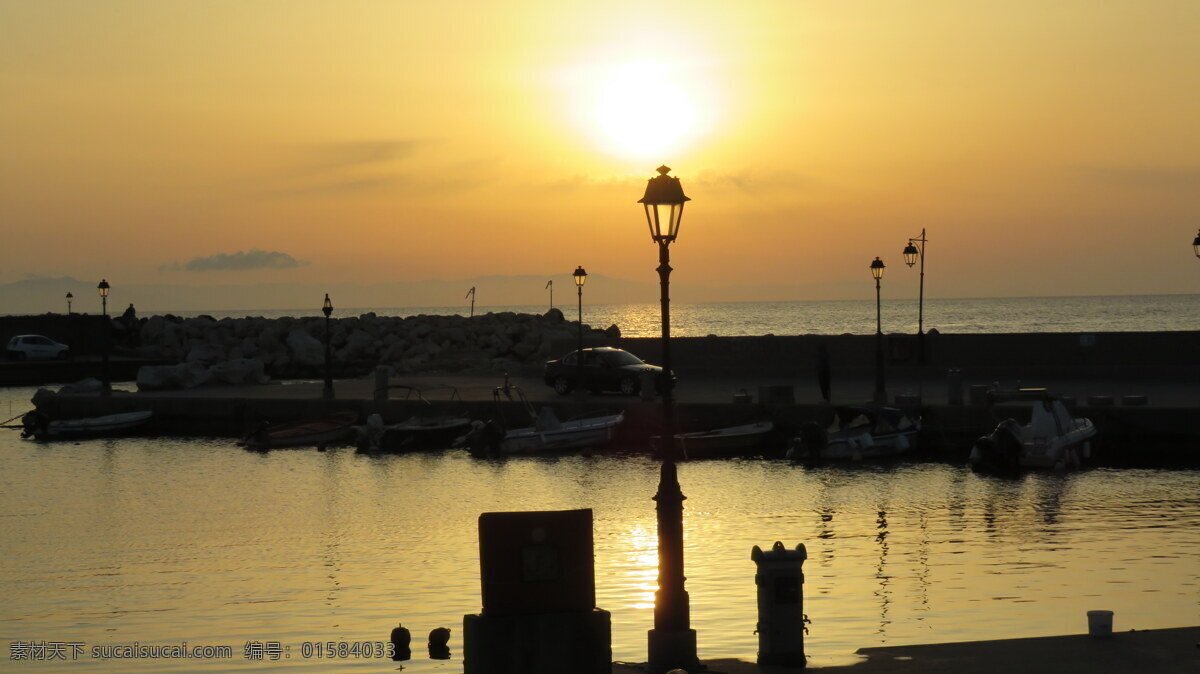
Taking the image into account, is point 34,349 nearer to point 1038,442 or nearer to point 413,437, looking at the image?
point 413,437

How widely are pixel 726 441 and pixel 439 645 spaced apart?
20.7m

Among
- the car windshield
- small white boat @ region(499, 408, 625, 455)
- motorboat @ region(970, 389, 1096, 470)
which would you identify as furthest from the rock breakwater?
motorboat @ region(970, 389, 1096, 470)

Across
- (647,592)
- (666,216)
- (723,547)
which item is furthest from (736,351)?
(666,216)

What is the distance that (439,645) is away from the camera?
569 inches

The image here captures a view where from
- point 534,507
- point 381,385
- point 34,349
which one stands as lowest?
point 534,507

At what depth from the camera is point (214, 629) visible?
16.6 metres

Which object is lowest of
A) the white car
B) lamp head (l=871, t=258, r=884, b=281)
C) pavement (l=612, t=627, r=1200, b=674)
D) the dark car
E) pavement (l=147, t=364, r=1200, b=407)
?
pavement (l=612, t=627, r=1200, b=674)

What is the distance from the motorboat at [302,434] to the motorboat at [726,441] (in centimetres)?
1119

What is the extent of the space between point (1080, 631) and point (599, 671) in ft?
25.4

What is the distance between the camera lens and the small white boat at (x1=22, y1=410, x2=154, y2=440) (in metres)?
45.1

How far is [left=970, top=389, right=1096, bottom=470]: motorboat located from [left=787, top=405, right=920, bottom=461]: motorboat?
250 cm

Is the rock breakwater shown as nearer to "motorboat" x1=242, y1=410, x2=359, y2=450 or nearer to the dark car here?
the dark car

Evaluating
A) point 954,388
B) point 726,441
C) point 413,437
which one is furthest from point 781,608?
point 413,437

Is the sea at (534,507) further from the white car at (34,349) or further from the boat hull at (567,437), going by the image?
the white car at (34,349)
